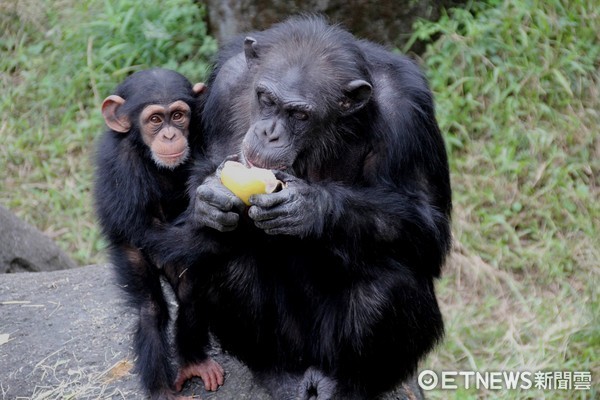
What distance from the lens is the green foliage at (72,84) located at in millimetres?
9281

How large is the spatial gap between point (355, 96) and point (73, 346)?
233 cm

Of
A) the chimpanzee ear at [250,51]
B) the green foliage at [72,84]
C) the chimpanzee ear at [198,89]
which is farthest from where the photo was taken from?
the green foliage at [72,84]

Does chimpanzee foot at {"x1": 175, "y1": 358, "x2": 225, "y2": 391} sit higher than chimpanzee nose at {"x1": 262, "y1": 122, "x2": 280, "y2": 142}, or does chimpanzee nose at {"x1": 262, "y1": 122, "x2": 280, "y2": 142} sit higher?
chimpanzee nose at {"x1": 262, "y1": 122, "x2": 280, "y2": 142}

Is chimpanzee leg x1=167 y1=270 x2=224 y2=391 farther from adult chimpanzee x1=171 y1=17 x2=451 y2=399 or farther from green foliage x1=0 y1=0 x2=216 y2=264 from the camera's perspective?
green foliage x1=0 y1=0 x2=216 y2=264

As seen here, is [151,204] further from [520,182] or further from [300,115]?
[520,182]

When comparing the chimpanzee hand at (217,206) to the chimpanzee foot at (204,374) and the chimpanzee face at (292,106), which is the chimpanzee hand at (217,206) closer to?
the chimpanzee face at (292,106)

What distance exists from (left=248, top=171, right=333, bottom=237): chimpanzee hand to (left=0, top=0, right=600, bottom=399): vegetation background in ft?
9.40

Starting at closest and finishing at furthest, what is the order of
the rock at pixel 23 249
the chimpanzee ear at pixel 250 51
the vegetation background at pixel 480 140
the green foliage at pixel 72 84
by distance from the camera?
the chimpanzee ear at pixel 250 51 → the vegetation background at pixel 480 140 → the rock at pixel 23 249 → the green foliage at pixel 72 84

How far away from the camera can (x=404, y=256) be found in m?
4.70

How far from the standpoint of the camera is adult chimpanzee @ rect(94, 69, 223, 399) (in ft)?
15.9

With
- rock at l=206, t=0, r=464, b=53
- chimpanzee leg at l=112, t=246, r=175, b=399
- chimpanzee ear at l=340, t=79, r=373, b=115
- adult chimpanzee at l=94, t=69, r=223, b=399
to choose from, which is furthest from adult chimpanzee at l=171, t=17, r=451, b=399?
rock at l=206, t=0, r=464, b=53

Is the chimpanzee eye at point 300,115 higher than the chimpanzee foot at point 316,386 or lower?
higher

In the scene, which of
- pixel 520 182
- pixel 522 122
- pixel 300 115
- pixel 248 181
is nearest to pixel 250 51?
pixel 300 115

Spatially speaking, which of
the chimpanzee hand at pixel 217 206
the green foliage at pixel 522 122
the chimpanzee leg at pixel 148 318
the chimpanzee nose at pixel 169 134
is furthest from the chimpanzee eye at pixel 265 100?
the green foliage at pixel 522 122
